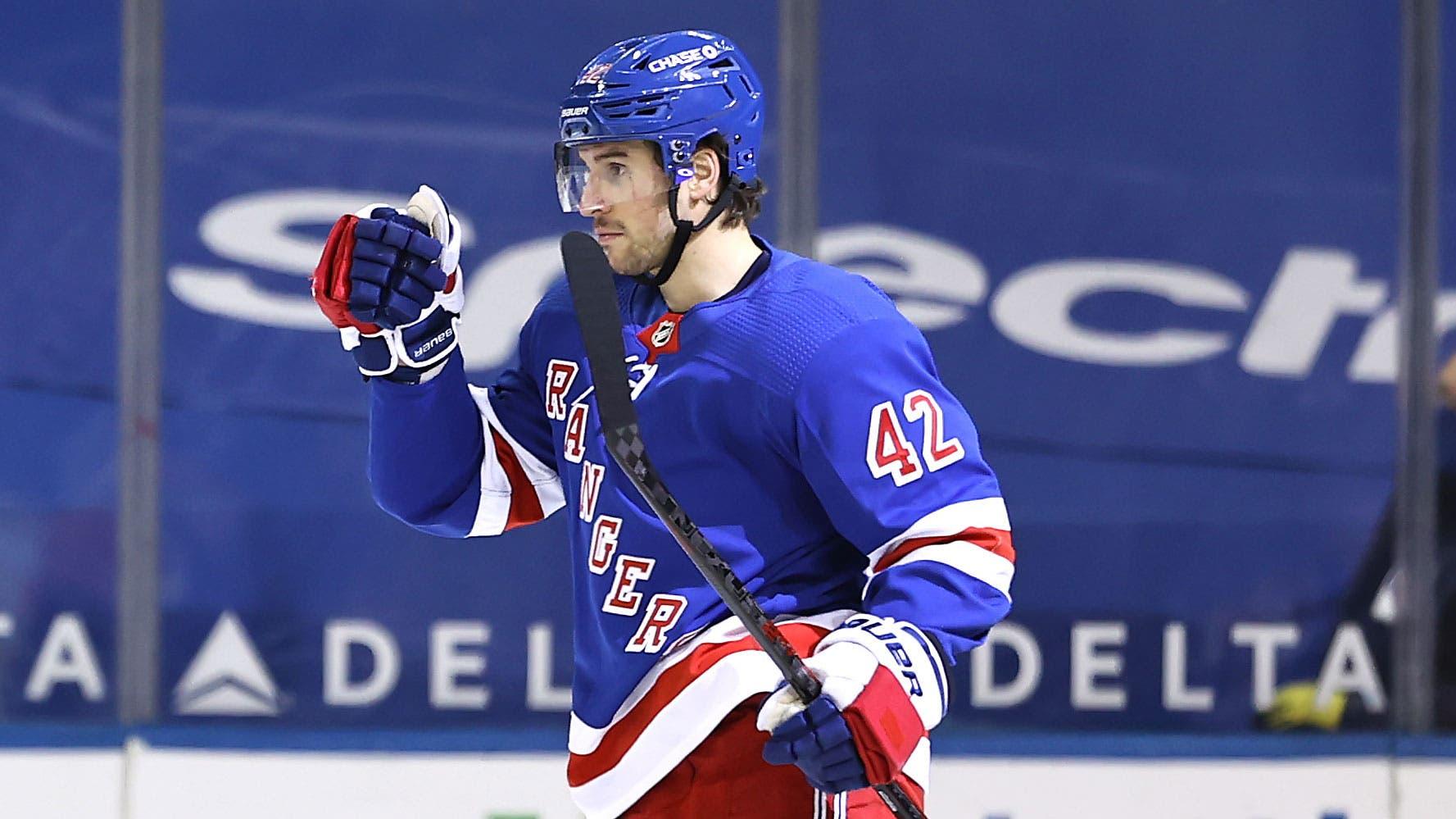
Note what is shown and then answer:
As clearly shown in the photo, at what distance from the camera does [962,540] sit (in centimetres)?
201

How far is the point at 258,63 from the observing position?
402cm

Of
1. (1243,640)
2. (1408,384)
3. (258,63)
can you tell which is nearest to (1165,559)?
(1243,640)

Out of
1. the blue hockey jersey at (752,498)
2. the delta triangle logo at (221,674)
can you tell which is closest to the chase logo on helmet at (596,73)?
the blue hockey jersey at (752,498)

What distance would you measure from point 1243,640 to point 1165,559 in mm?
250

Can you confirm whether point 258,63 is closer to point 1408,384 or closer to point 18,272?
point 18,272

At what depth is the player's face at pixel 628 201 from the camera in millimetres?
2113

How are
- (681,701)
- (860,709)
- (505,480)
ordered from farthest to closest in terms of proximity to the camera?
(505,480) < (681,701) < (860,709)

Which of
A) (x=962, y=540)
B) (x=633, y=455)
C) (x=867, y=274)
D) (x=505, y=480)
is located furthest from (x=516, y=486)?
(x=867, y=274)

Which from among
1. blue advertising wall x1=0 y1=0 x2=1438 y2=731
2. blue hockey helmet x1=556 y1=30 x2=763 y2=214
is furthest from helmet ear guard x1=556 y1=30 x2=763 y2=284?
blue advertising wall x1=0 y1=0 x2=1438 y2=731

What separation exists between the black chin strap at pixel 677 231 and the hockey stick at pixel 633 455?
19 centimetres

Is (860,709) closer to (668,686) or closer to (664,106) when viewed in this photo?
(668,686)

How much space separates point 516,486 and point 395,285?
1.21 ft

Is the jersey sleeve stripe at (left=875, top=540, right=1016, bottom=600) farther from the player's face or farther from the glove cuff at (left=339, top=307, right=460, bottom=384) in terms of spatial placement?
the glove cuff at (left=339, top=307, right=460, bottom=384)

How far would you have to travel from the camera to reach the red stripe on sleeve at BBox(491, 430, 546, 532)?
2361 mm
